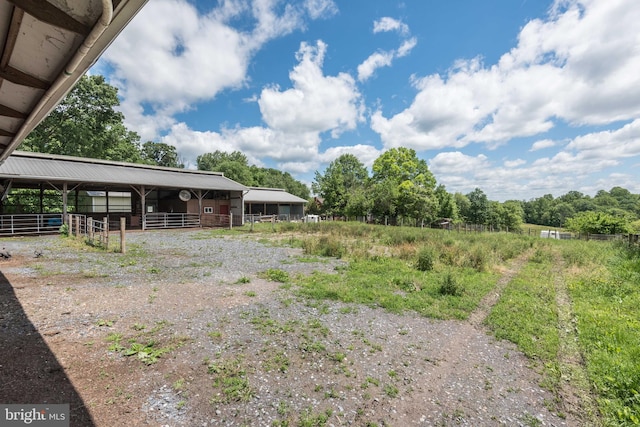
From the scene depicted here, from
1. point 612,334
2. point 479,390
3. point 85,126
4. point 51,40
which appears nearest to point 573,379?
point 479,390

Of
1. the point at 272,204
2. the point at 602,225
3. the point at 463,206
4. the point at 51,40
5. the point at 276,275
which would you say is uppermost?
the point at 463,206

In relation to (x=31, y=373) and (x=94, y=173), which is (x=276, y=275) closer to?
(x=31, y=373)

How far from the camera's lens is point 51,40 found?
8.27 feet

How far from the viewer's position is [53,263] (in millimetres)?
9047

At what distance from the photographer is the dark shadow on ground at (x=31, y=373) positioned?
2889 millimetres

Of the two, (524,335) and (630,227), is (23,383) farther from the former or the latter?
(630,227)

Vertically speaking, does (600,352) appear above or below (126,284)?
below

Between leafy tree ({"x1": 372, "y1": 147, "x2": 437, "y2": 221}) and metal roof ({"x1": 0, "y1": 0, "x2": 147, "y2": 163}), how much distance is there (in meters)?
33.6

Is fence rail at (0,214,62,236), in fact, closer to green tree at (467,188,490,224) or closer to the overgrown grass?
the overgrown grass

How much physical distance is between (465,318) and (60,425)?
645cm

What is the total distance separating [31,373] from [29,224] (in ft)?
64.2

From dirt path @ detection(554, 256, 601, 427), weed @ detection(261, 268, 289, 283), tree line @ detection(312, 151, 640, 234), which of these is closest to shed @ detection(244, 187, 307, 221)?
tree line @ detection(312, 151, 640, 234)

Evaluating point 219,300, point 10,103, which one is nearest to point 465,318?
point 219,300

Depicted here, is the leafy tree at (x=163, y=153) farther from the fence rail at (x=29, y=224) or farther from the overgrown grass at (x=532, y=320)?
the overgrown grass at (x=532, y=320)
